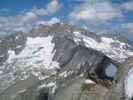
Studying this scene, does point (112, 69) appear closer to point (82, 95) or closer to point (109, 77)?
point (109, 77)

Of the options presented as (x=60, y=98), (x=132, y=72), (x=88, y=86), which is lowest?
(x=60, y=98)

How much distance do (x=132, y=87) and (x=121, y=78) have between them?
2.07m

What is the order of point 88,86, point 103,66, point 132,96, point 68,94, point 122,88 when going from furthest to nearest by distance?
point 68,94
point 103,66
point 88,86
point 122,88
point 132,96

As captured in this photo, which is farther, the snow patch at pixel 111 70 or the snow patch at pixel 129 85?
the snow patch at pixel 111 70

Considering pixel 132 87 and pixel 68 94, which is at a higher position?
pixel 132 87

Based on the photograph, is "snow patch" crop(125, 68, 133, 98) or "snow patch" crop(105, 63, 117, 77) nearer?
"snow patch" crop(125, 68, 133, 98)

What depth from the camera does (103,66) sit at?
30953 mm

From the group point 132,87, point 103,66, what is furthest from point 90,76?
point 132,87

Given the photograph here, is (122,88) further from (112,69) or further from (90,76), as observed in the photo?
(90,76)

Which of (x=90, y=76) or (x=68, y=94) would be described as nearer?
(x=90, y=76)

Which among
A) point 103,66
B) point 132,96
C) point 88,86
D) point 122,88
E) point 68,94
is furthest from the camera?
point 68,94

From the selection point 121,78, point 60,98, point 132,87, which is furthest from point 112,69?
point 60,98

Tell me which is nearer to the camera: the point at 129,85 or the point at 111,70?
the point at 129,85

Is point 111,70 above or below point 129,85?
below
